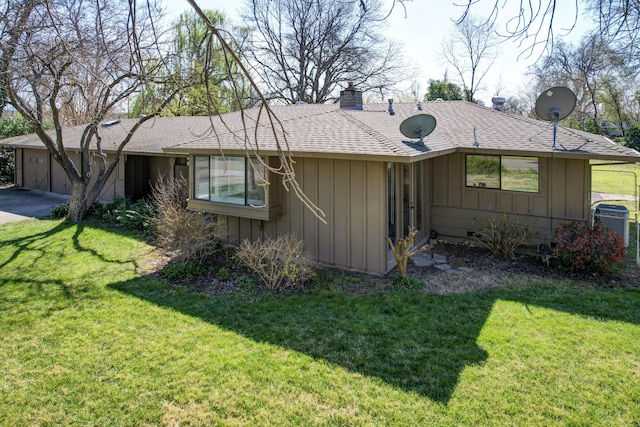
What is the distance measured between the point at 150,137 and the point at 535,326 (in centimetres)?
1352

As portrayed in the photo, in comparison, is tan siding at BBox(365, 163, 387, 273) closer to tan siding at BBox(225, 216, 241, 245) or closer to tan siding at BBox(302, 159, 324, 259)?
tan siding at BBox(302, 159, 324, 259)

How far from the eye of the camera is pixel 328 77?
2761cm

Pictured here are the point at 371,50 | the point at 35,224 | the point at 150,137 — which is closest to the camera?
the point at 35,224

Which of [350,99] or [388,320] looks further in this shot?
[350,99]

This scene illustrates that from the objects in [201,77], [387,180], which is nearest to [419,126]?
[387,180]

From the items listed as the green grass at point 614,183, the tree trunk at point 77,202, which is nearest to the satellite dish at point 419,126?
the tree trunk at point 77,202

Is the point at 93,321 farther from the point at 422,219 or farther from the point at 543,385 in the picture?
the point at 422,219

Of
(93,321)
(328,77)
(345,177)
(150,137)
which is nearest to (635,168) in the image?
(328,77)

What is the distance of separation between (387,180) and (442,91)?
755 inches

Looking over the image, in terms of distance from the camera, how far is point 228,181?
875 cm

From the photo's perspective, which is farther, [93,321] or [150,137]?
[150,137]

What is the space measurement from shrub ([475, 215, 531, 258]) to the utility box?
4.38ft

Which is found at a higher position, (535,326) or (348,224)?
(348,224)

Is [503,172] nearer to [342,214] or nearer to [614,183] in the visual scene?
[342,214]
